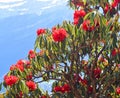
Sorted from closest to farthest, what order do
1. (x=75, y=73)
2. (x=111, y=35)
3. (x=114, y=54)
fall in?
(x=111, y=35) → (x=114, y=54) → (x=75, y=73)

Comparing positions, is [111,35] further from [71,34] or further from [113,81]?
[113,81]

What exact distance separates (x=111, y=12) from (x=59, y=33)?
2.27 metres

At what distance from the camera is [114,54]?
33.6 ft

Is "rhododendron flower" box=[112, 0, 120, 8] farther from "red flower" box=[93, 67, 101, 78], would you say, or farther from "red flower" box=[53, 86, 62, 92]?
"red flower" box=[53, 86, 62, 92]

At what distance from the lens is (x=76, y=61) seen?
34.6 ft

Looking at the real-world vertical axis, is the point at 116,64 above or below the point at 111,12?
below

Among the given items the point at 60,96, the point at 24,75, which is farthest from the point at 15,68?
the point at 60,96

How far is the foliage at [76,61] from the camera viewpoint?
9438mm

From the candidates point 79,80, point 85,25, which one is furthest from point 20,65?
point 85,25

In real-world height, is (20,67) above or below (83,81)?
above

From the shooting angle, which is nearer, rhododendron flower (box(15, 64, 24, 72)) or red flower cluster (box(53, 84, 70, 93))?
rhododendron flower (box(15, 64, 24, 72))

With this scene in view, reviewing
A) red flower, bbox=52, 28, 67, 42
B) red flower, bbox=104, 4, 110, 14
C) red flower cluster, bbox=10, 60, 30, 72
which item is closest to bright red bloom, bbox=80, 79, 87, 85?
red flower cluster, bbox=10, 60, 30, 72

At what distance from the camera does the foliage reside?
944 cm

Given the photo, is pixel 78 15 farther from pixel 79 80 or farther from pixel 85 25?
pixel 79 80
